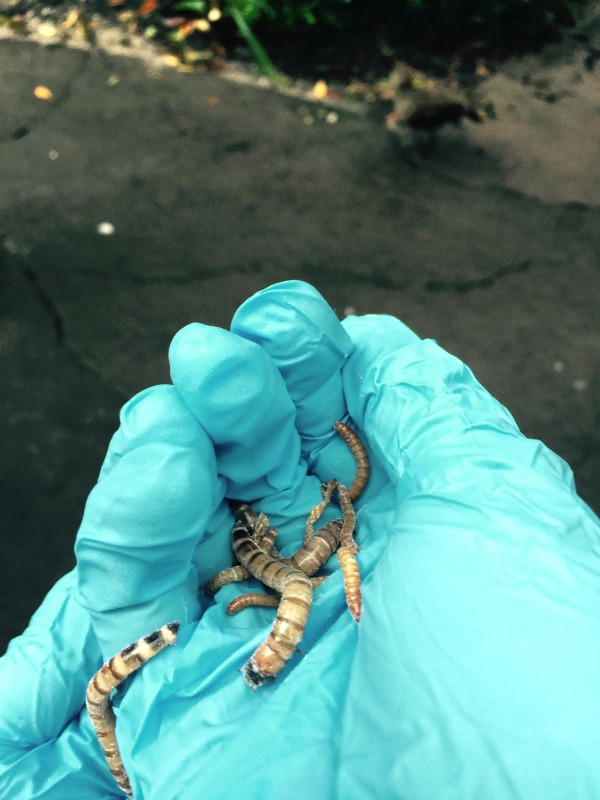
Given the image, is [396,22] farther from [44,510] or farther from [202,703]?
[202,703]

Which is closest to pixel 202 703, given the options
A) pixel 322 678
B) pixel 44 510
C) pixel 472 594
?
pixel 322 678

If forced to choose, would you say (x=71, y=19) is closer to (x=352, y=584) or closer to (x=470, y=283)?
(x=470, y=283)

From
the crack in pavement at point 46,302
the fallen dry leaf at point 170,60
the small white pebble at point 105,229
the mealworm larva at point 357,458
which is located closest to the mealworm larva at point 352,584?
the mealworm larva at point 357,458

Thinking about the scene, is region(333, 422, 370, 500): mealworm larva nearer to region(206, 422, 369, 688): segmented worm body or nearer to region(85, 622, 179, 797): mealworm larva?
region(206, 422, 369, 688): segmented worm body

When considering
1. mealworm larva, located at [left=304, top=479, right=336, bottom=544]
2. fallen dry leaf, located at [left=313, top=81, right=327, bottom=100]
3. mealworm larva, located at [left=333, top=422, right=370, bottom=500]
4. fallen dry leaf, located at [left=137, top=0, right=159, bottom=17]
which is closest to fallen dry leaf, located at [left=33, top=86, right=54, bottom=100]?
fallen dry leaf, located at [left=137, top=0, right=159, bottom=17]

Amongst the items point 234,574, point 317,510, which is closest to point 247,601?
point 234,574

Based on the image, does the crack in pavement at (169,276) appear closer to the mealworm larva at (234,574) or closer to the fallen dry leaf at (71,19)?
the mealworm larva at (234,574)
